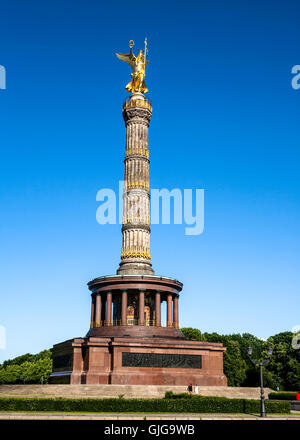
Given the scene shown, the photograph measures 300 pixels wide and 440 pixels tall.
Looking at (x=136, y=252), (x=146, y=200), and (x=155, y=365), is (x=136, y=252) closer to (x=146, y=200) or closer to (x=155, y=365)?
(x=146, y=200)

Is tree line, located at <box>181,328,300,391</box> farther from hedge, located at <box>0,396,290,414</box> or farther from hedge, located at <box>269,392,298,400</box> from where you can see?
hedge, located at <box>0,396,290,414</box>

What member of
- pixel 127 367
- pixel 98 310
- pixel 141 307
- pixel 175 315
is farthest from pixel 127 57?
pixel 127 367

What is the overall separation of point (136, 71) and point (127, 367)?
28.6 m

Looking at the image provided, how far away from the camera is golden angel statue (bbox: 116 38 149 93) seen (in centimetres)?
4616

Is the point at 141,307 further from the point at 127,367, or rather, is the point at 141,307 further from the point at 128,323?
the point at 127,367

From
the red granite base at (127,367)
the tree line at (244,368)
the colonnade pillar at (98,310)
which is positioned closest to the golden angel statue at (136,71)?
the colonnade pillar at (98,310)

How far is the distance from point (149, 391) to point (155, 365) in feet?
11.0

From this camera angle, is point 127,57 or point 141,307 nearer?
point 141,307

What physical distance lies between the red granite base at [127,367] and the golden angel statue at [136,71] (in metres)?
24.9

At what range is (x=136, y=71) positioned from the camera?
4634 cm

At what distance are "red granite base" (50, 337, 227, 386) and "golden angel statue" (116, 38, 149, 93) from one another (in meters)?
24.9

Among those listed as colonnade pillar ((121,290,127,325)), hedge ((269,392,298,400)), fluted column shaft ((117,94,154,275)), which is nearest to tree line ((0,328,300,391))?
hedge ((269,392,298,400))

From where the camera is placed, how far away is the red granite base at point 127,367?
104 feet
